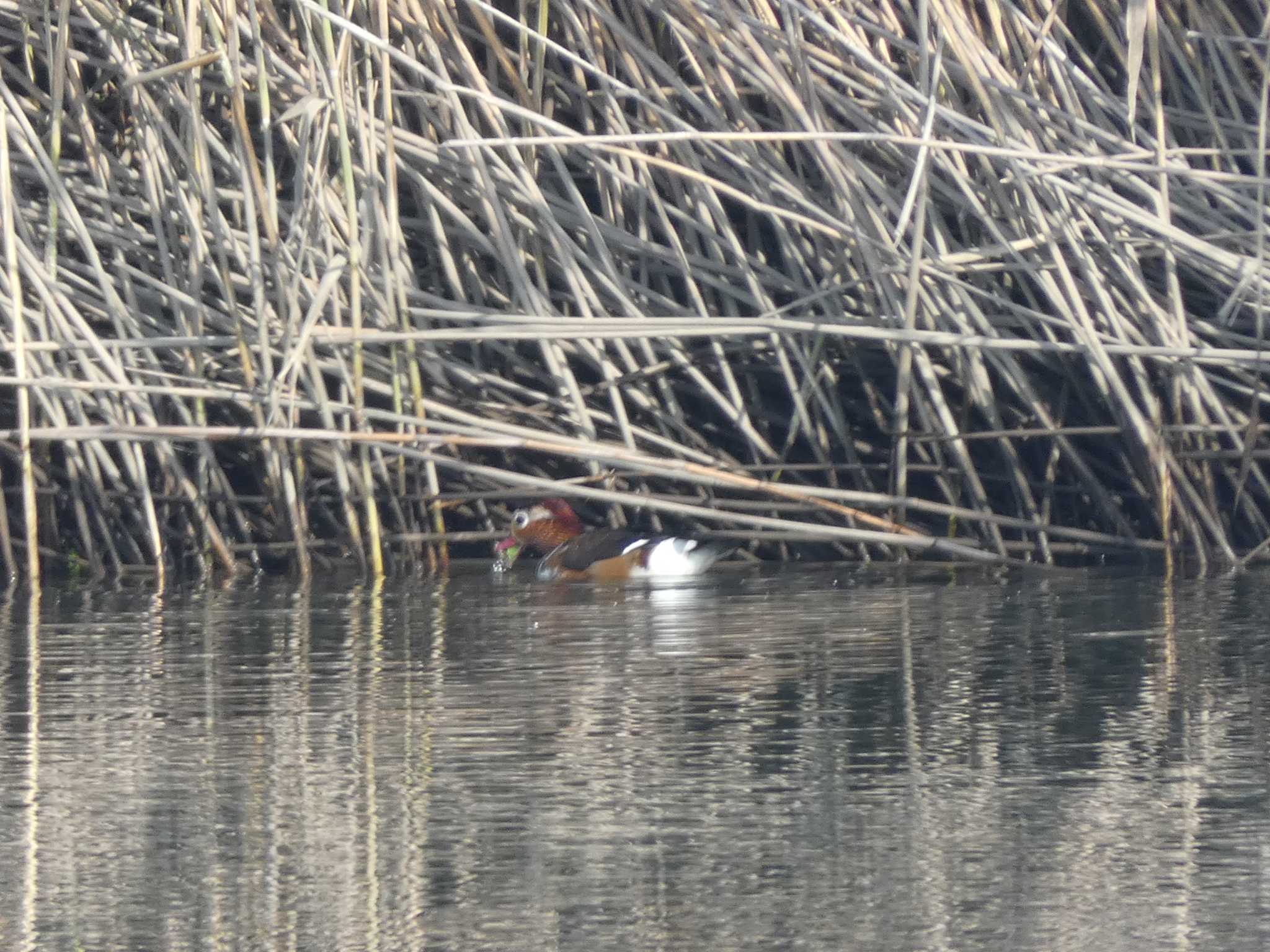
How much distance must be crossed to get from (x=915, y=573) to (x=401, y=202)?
93.1 inches

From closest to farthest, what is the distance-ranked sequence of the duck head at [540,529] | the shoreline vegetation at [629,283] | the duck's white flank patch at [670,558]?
the shoreline vegetation at [629,283]
the duck's white flank patch at [670,558]
the duck head at [540,529]

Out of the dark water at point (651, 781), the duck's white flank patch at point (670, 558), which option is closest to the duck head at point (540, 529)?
the duck's white flank patch at point (670, 558)

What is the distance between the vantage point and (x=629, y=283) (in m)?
7.33

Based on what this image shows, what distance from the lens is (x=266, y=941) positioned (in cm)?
284

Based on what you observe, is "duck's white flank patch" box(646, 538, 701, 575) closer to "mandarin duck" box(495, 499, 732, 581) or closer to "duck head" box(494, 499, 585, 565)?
"mandarin duck" box(495, 499, 732, 581)

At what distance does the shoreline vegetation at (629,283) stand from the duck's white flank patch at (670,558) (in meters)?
0.14

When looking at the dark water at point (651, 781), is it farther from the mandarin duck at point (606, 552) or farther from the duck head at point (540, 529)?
the duck head at point (540, 529)

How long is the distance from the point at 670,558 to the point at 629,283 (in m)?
0.94

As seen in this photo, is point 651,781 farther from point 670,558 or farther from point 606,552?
point 606,552

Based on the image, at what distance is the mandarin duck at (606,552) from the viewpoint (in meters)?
6.96

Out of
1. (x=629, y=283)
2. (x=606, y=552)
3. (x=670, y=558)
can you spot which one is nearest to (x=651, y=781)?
(x=670, y=558)

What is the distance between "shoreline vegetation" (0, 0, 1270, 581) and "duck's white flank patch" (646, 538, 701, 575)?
137 mm

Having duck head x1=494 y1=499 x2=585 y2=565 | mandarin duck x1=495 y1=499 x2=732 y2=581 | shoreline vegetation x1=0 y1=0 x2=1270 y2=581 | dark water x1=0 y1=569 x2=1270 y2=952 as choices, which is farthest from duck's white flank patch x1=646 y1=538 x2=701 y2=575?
dark water x1=0 y1=569 x2=1270 y2=952

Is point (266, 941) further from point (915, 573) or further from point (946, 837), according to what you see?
point (915, 573)
